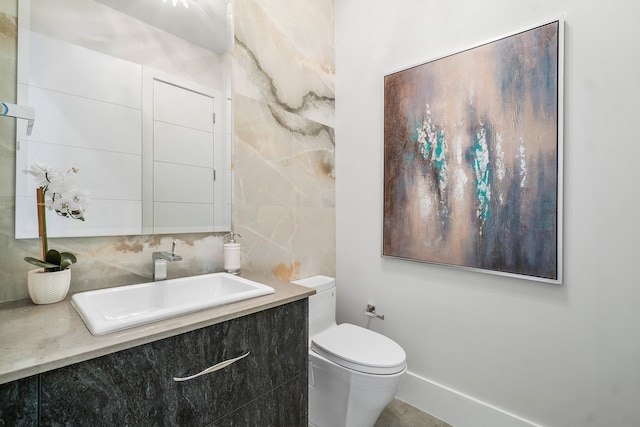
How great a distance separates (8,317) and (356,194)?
168 cm

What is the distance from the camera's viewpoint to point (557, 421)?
51.5 inches

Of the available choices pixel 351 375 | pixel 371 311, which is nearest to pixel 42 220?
pixel 351 375

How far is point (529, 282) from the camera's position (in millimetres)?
1374

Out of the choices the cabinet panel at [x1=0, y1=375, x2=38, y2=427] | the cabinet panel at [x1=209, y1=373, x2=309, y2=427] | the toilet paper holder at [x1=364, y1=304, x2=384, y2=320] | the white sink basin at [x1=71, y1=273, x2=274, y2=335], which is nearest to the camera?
the cabinet panel at [x1=0, y1=375, x2=38, y2=427]

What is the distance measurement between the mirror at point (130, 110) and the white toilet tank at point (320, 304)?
63 centimetres

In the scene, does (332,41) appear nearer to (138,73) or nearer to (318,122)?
(318,122)

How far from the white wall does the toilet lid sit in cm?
35

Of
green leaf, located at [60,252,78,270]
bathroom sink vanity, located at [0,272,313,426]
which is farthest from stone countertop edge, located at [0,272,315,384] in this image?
green leaf, located at [60,252,78,270]

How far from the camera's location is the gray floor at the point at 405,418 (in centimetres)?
160

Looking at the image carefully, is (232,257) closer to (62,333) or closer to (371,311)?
(62,333)

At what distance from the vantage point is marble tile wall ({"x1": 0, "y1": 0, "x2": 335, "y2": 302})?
988 mm

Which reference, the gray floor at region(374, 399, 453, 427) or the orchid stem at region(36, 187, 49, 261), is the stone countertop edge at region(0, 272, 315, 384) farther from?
the gray floor at region(374, 399, 453, 427)

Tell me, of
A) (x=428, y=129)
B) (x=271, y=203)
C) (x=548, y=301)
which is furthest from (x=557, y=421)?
(x=271, y=203)

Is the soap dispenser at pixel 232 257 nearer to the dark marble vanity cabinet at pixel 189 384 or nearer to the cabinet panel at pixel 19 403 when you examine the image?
the dark marble vanity cabinet at pixel 189 384
